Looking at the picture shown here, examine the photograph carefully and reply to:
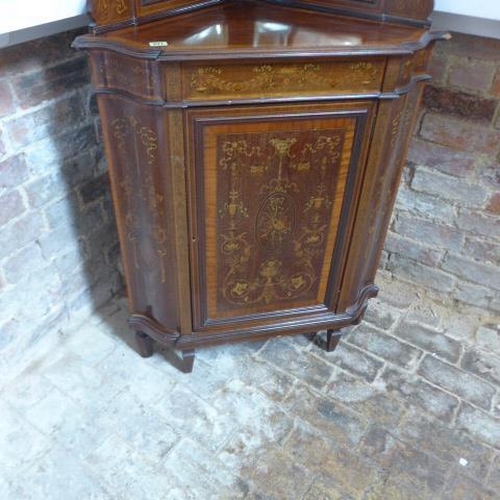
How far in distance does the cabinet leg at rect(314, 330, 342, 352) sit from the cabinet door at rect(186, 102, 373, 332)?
0.57 ft

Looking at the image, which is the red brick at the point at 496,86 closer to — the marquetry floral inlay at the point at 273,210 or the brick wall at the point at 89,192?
the brick wall at the point at 89,192

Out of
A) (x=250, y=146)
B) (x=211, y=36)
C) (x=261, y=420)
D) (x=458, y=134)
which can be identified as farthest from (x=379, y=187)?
(x=261, y=420)

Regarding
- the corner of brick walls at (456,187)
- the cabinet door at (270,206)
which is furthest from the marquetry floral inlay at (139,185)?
the corner of brick walls at (456,187)

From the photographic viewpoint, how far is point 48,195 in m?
1.68

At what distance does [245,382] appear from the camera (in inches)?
71.3

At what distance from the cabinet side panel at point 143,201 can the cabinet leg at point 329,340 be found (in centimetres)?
60

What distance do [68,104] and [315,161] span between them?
859mm

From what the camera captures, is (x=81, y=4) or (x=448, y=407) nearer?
(x=81, y=4)

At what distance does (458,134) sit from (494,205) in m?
0.31

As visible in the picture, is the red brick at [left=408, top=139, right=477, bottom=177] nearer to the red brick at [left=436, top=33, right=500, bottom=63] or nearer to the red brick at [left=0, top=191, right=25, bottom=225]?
the red brick at [left=436, top=33, right=500, bottom=63]

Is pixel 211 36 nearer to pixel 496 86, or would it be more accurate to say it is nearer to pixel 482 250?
pixel 496 86

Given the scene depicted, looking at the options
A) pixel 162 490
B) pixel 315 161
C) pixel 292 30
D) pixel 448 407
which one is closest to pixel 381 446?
pixel 448 407

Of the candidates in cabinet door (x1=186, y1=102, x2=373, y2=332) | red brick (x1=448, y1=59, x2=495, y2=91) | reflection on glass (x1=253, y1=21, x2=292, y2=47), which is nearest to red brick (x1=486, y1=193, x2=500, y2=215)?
red brick (x1=448, y1=59, x2=495, y2=91)

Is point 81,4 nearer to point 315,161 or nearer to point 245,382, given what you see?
point 315,161
